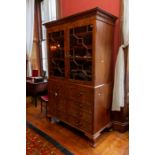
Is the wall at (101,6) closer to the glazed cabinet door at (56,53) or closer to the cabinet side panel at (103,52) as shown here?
the cabinet side panel at (103,52)

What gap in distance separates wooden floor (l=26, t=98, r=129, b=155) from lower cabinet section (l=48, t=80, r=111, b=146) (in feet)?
0.51

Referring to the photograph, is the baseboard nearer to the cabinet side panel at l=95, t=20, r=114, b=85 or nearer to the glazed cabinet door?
the cabinet side panel at l=95, t=20, r=114, b=85

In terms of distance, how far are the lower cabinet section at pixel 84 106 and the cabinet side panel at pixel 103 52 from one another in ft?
0.55

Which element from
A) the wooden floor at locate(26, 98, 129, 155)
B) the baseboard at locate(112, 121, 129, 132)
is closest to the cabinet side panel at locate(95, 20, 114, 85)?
the baseboard at locate(112, 121, 129, 132)

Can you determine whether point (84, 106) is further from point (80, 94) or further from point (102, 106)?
point (102, 106)

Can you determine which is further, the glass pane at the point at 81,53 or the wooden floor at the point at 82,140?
the glass pane at the point at 81,53

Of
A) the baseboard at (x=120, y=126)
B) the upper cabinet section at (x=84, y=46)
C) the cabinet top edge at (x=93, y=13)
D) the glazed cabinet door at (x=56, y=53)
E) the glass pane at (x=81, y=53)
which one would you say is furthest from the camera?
the glazed cabinet door at (x=56, y=53)

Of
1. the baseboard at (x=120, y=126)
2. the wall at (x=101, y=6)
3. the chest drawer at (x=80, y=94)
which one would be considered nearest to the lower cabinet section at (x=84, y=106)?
the chest drawer at (x=80, y=94)

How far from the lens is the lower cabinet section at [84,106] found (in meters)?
2.55

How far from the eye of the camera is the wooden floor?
2393 mm

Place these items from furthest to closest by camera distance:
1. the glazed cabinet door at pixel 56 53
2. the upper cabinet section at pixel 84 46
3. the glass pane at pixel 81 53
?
the glazed cabinet door at pixel 56 53, the glass pane at pixel 81 53, the upper cabinet section at pixel 84 46

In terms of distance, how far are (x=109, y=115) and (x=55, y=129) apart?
1.00m

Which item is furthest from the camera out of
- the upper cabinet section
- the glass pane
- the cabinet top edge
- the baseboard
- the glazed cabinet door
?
the glazed cabinet door

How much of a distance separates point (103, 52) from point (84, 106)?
88 cm
